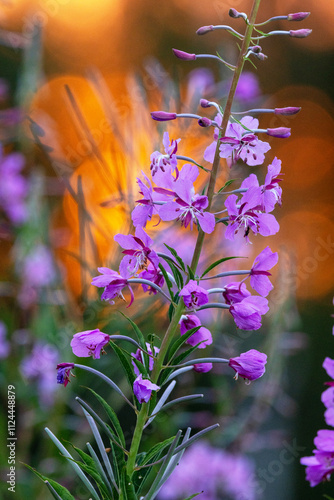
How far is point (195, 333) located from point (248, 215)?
0.32ft

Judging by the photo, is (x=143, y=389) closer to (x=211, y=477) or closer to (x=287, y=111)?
(x=287, y=111)

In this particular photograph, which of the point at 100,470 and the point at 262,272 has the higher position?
the point at 262,272

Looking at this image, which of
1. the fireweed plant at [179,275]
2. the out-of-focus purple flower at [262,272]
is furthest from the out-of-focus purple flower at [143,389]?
the out-of-focus purple flower at [262,272]

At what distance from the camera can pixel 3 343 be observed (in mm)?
1053

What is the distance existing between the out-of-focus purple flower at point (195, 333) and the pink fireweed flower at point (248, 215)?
2.6 inches

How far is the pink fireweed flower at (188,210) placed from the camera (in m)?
0.41

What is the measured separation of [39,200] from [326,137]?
9.26 feet

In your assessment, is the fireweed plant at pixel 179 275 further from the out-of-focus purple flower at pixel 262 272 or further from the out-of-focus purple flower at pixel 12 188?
the out-of-focus purple flower at pixel 12 188

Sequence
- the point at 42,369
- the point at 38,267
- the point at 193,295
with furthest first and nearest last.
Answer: the point at 38,267 → the point at 42,369 → the point at 193,295

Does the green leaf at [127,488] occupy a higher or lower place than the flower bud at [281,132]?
lower

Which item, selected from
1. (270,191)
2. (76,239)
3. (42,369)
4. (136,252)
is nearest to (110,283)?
(136,252)

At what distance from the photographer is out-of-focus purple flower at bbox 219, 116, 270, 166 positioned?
1.41ft

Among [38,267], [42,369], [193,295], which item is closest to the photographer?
[193,295]

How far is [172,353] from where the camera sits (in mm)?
429
